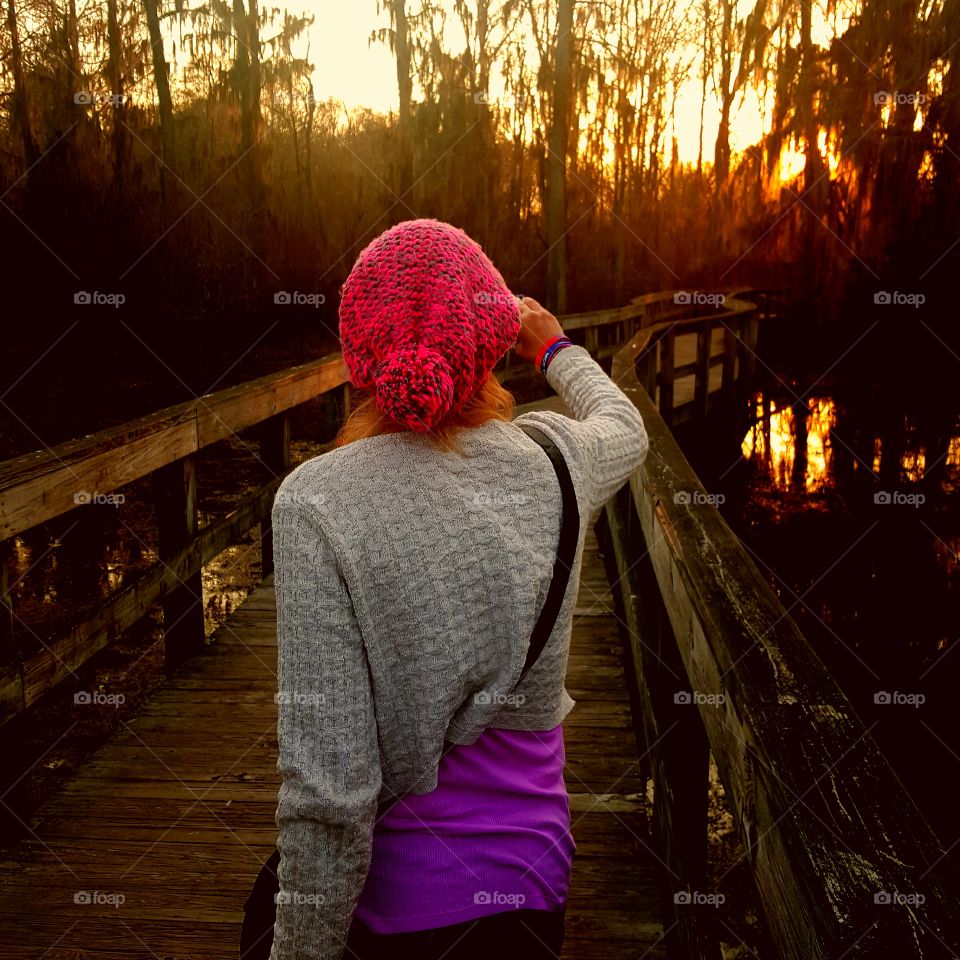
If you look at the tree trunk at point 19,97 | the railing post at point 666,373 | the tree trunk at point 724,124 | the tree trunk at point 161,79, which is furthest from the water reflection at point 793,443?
the tree trunk at point 724,124

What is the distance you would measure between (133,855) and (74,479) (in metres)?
1.09

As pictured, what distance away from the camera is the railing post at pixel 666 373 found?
1042cm

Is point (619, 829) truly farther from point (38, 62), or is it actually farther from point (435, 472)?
point (38, 62)

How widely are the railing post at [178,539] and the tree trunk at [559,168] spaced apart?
13.9m

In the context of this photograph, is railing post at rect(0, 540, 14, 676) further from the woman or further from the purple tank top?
the purple tank top

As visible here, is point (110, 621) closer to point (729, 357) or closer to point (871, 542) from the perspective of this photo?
point (871, 542)

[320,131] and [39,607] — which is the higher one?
[320,131]

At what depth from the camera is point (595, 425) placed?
1506mm

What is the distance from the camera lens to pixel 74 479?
9.08ft

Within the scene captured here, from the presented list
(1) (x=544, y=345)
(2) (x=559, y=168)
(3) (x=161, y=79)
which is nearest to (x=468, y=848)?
(1) (x=544, y=345)

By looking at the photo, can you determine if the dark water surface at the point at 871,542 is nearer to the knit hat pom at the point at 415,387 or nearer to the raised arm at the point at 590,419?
the raised arm at the point at 590,419

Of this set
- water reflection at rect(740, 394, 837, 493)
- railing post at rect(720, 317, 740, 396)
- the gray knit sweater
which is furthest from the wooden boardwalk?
railing post at rect(720, 317, 740, 396)

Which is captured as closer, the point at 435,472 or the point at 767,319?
the point at 435,472

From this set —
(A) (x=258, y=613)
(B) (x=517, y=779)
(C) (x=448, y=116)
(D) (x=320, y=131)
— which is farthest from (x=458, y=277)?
(D) (x=320, y=131)
